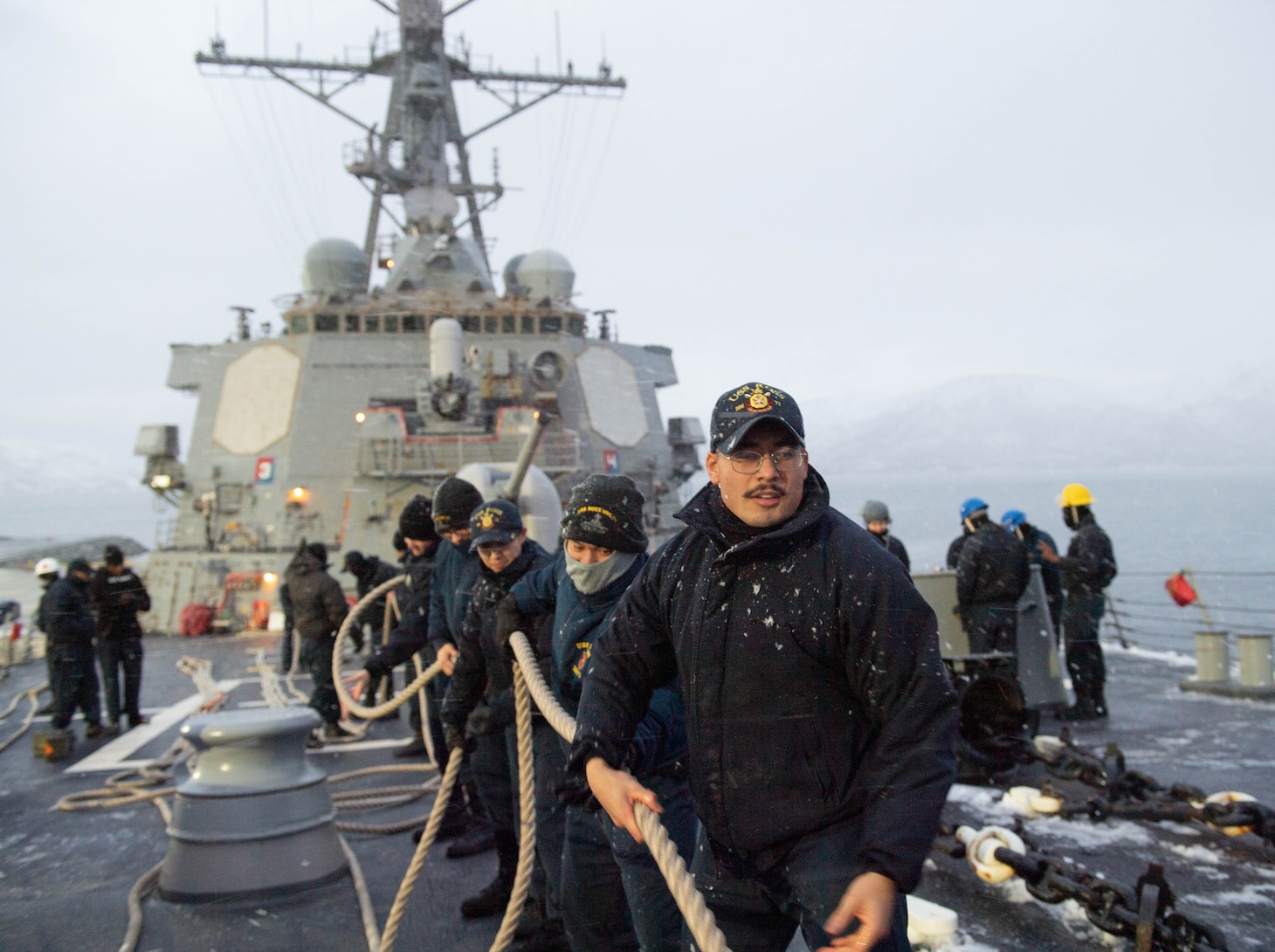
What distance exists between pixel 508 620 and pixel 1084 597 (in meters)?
5.67

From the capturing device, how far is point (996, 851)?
372 cm

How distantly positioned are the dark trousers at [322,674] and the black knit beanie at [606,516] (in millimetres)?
4997

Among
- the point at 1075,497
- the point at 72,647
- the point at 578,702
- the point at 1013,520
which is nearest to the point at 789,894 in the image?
the point at 578,702

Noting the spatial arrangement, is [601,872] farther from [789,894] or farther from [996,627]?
[996,627]

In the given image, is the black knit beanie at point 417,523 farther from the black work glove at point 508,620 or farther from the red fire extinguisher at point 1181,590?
the red fire extinguisher at point 1181,590

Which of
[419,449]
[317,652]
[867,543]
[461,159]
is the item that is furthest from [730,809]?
[461,159]

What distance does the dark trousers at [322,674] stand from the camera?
733cm

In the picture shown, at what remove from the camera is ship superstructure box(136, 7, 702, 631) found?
1617cm

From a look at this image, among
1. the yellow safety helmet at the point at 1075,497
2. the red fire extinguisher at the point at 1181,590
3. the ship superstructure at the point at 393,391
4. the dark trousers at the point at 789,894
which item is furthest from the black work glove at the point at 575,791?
the ship superstructure at the point at 393,391

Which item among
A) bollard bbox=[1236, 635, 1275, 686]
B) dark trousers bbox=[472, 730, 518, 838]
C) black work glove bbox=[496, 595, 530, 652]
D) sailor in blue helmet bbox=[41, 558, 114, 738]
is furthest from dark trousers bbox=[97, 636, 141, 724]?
bollard bbox=[1236, 635, 1275, 686]

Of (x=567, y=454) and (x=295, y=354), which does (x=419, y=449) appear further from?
(x=295, y=354)

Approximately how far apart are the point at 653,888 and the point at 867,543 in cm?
124

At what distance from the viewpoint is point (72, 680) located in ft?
24.7

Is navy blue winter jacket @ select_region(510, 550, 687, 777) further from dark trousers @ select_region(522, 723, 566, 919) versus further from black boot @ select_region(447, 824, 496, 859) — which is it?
black boot @ select_region(447, 824, 496, 859)
